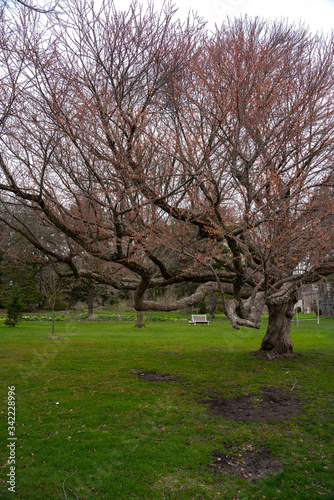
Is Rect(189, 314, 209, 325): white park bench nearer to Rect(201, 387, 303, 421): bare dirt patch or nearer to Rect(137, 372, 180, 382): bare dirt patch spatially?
Rect(137, 372, 180, 382): bare dirt patch

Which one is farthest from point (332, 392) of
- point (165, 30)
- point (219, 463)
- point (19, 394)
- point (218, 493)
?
point (165, 30)

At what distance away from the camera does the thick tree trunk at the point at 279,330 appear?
1336cm

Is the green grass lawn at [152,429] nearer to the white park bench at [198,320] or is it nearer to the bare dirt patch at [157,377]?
the bare dirt patch at [157,377]

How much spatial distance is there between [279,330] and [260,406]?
581 centimetres

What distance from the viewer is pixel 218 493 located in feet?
15.7

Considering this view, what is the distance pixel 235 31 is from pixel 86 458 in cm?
946

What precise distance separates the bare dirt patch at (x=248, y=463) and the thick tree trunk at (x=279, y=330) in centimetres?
760

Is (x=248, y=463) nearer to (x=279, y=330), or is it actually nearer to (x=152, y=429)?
(x=152, y=429)

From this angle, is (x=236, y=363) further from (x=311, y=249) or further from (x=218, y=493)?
(x=218, y=493)

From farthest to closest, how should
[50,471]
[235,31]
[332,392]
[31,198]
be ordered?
1. [332,392]
2. [235,31]
3. [31,198]
4. [50,471]

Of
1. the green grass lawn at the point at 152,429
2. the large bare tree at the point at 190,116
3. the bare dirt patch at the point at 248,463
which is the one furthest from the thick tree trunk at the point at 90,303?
the bare dirt patch at the point at 248,463

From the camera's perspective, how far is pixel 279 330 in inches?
534

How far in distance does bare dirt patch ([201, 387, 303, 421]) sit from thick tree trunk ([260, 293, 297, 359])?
440 cm

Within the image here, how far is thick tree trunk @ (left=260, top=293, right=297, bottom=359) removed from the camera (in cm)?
1336
